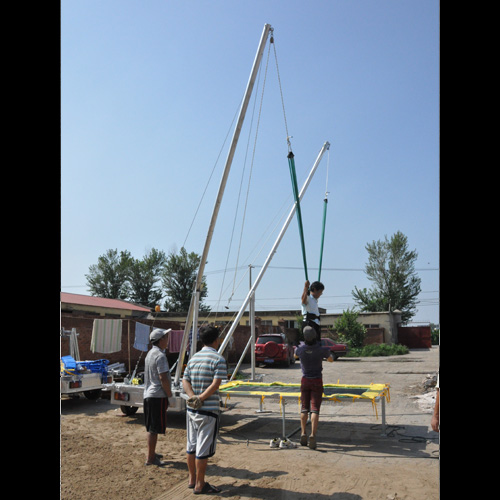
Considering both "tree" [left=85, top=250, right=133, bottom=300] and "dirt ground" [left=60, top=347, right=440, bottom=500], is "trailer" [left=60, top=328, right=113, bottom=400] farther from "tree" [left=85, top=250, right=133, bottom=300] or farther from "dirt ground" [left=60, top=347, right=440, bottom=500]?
"tree" [left=85, top=250, right=133, bottom=300]

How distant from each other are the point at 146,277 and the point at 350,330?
26.6 m

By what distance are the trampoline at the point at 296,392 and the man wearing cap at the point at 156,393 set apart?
2123 mm

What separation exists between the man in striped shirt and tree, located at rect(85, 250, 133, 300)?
51.6m

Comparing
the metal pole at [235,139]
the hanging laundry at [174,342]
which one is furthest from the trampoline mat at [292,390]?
the hanging laundry at [174,342]

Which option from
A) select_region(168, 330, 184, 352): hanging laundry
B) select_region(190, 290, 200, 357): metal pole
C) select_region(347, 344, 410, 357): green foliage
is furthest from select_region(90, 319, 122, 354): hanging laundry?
select_region(347, 344, 410, 357): green foliage

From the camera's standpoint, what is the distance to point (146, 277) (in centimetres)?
5516

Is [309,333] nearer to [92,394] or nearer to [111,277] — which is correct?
[92,394]

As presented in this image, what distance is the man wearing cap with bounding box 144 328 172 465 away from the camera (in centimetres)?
635
